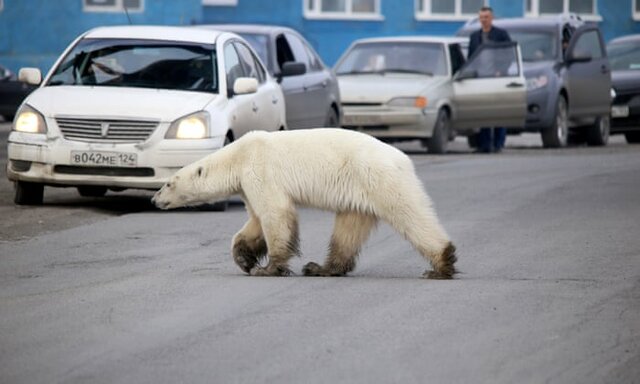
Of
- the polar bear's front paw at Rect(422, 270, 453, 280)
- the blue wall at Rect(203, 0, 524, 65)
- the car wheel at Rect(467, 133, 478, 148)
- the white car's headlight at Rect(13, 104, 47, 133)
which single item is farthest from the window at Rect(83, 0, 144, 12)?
the polar bear's front paw at Rect(422, 270, 453, 280)

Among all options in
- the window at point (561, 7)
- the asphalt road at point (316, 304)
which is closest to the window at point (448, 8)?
the window at point (561, 7)

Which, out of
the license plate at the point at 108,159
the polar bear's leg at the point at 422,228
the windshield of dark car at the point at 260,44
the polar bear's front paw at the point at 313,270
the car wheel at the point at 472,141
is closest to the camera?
the polar bear's leg at the point at 422,228

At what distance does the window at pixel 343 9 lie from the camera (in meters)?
42.2

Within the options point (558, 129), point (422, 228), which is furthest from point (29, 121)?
point (558, 129)

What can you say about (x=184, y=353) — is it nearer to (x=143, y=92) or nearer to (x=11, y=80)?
(x=143, y=92)

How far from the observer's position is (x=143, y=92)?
50.3 ft

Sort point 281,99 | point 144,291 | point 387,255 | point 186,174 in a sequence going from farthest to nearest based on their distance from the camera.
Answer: point 281,99, point 387,255, point 186,174, point 144,291

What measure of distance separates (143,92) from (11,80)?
1790 centimetres

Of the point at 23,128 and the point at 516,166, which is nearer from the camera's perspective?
the point at 23,128

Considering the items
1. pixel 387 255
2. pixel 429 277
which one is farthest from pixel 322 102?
pixel 429 277

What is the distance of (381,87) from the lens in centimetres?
2430

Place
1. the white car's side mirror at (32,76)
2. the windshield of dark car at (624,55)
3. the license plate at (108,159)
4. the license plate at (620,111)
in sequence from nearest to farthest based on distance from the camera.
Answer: the license plate at (108,159) < the white car's side mirror at (32,76) < the license plate at (620,111) < the windshield of dark car at (624,55)

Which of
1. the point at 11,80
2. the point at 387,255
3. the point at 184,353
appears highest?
the point at 184,353

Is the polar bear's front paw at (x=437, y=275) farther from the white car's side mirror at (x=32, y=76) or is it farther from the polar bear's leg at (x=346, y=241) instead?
the white car's side mirror at (x=32, y=76)
